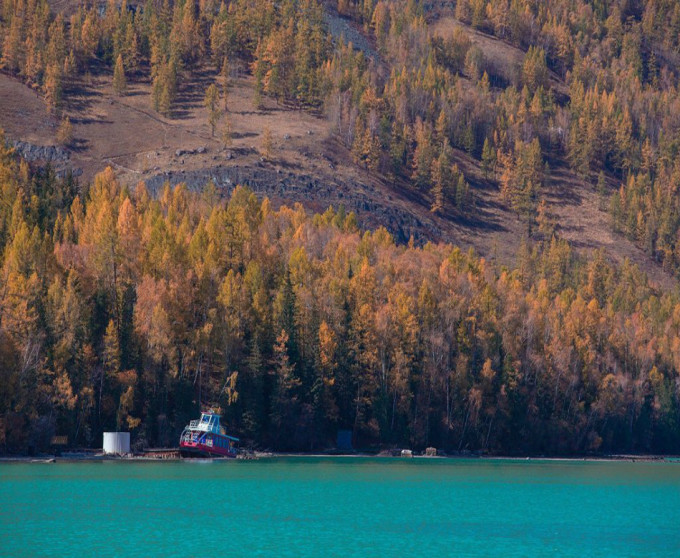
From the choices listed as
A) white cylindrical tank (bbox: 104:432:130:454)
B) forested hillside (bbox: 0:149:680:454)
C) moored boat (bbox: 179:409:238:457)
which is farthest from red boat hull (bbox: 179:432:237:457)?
forested hillside (bbox: 0:149:680:454)

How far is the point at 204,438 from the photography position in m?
93.3

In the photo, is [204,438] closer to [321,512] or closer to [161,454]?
[161,454]

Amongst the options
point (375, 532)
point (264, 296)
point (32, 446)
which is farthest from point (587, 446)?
point (375, 532)

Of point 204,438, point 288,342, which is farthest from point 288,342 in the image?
point 204,438

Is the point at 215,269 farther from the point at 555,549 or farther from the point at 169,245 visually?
the point at 555,549

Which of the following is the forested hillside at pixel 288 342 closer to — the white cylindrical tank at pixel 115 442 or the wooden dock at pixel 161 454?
the wooden dock at pixel 161 454

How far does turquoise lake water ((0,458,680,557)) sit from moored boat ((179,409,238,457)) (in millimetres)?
3869

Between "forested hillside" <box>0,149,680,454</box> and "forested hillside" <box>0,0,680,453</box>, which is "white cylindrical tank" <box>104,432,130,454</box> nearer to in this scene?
"forested hillside" <box>0,0,680,453</box>

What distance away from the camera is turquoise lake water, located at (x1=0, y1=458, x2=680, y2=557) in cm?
4719

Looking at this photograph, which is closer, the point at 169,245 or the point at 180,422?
the point at 180,422

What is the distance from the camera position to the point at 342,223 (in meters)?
168

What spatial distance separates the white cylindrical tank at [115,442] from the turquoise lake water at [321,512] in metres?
5.25

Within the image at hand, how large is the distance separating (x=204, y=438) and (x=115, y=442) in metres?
8.00

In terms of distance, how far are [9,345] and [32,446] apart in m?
8.91
